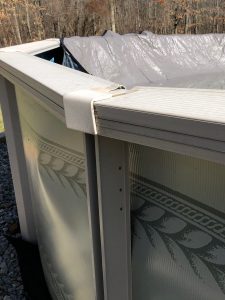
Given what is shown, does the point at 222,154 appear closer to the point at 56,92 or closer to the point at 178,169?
the point at 178,169

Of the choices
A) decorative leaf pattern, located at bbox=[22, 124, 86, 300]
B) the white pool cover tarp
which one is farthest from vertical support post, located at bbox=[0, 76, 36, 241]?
the white pool cover tarp

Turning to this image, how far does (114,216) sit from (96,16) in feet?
38.0

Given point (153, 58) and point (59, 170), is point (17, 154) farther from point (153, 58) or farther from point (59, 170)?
point (153, 58)

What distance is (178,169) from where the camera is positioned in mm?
819

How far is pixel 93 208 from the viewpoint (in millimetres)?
1000

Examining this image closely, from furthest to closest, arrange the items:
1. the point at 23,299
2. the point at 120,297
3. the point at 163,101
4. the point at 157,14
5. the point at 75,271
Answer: the point at 157,14, the point at 23,299, the point at 75,271, the point at 120,297, the point at 163,101

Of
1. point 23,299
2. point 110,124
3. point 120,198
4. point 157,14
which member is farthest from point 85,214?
point 157,14

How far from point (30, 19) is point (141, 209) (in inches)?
474

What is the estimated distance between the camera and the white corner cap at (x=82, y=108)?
0.82 m

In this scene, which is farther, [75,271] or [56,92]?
[75,271]

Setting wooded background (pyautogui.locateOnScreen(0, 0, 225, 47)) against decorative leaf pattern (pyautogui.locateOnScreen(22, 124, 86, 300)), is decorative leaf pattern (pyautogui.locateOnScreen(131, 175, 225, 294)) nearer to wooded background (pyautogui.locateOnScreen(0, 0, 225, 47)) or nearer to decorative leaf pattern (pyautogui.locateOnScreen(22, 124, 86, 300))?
decorative leaf pattern (pyautogui.locateOnScreen(22, 124, 86, 300))

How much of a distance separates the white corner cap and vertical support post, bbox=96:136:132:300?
0.20ft

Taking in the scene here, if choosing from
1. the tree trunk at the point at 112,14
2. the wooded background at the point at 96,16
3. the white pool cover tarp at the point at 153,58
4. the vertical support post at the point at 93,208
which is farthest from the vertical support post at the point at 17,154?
the wooded background at the point at 96,16

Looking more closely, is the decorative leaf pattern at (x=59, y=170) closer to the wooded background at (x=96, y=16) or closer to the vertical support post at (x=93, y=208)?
the vertical support post at (x=93, y=208)
